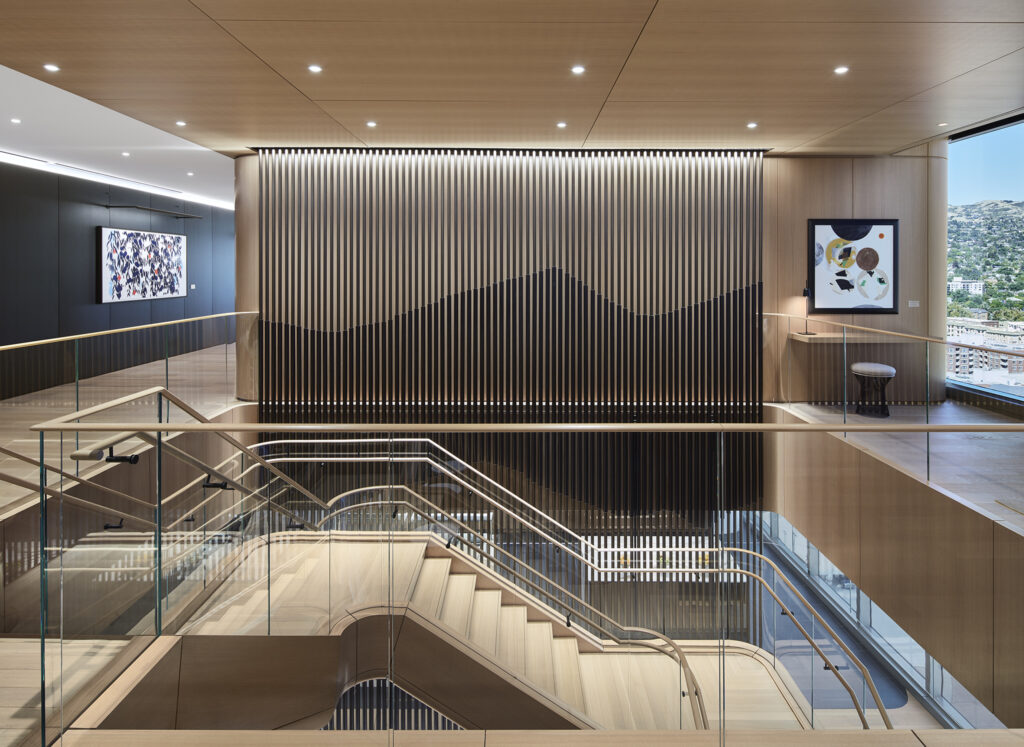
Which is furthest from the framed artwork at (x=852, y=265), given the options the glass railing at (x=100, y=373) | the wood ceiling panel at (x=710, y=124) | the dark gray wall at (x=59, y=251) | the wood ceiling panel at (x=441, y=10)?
the dark gray wall at (x=59, y=251)

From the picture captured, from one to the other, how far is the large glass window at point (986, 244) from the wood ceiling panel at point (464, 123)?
13.3 ft

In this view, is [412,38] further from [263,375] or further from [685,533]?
[263,375]

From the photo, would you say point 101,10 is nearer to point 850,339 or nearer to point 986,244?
point 850,339

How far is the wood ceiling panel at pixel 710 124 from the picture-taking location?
6656mm

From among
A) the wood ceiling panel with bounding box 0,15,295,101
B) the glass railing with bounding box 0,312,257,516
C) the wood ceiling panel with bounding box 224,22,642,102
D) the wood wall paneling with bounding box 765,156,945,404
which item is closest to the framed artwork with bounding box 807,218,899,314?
the wood wall paneling with bounding box 765,156,945,404

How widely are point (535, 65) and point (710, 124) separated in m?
2.51

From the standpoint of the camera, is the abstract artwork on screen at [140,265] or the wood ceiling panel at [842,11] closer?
the wood ceiling panel at [842,11]

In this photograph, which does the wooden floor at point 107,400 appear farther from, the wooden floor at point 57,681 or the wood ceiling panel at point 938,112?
the wood ceiling panel at point 938,112

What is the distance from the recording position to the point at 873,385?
7.46 metres

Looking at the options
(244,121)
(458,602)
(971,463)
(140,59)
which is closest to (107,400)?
(140,59)

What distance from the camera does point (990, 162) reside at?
8.20m

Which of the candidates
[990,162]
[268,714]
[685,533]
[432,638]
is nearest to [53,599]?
[268,714]

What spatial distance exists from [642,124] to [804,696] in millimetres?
5692

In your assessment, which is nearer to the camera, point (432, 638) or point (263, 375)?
point (432, 638)
